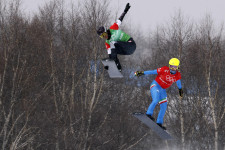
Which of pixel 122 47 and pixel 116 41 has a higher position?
pixel 116 41

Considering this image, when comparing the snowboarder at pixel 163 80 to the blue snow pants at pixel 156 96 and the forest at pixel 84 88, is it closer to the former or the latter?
the blue snow pants at pixel 156 96

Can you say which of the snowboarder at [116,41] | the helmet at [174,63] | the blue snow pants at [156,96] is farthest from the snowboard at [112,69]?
the helmet at [174,63]

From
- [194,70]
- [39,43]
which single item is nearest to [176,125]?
[194,70]

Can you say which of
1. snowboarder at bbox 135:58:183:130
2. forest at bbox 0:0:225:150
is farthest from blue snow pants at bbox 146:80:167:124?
forest at bbox 0:0:225:150

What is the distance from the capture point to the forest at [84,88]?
25516 mm

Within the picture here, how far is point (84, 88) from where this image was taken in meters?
30.0

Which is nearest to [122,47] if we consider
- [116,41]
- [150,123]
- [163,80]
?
[116,41]

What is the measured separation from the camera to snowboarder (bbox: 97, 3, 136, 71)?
25.5 feet

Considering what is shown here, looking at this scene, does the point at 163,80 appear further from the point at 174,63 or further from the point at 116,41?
the point at 116,41

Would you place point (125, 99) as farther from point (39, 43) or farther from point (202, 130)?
point (39, 43)

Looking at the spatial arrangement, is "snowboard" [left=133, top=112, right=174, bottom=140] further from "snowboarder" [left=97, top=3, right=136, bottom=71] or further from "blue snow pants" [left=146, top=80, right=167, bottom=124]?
"snowboarder" [left=97, top=3, right=136, bottom=71]

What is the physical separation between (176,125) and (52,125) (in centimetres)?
1091

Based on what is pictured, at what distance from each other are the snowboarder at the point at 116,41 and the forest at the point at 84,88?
15.4 m

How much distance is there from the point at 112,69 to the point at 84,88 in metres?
21.8
